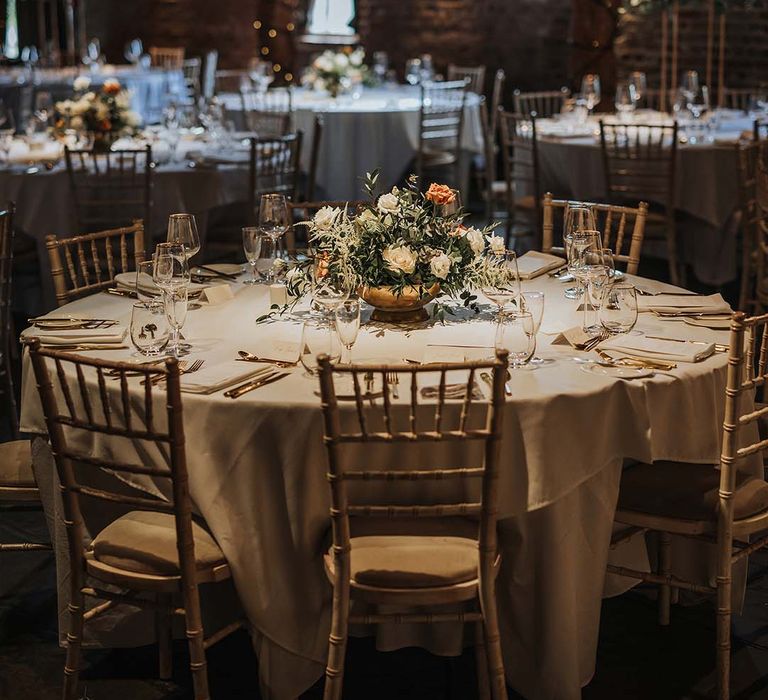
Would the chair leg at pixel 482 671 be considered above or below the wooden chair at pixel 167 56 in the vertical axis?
below

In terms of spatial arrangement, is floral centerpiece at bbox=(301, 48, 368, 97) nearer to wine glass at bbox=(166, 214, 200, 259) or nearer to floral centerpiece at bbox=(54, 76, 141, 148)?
floral centerpiece at bbox=(54, 76, 141, 148)

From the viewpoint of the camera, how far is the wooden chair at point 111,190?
19.3 ft

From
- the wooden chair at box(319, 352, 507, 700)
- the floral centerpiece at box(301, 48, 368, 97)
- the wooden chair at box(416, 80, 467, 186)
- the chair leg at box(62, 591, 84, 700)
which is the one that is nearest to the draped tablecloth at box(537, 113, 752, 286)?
the wooden chair at box(416, 80, 467, 186)

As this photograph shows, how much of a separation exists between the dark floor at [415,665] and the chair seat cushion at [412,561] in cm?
60

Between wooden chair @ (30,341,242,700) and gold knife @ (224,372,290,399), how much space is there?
0.16 metres

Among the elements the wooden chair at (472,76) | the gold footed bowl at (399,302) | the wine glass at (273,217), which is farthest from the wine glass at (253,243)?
the wooden chair at (472,76)

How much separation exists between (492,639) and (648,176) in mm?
4309

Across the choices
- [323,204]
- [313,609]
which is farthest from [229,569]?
[323,204]

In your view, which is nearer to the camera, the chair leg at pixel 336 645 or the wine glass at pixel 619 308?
the chair leg at pixel 336 645

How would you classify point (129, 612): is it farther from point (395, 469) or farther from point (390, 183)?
point (390, 183)

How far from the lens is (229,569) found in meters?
2.76

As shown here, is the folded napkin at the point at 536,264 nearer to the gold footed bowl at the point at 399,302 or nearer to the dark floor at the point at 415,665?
the gold footed bowl at the point at 399,302

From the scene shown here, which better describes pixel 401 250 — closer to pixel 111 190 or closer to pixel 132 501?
pixel 132 501

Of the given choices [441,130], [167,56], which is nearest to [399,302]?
[441,130]
